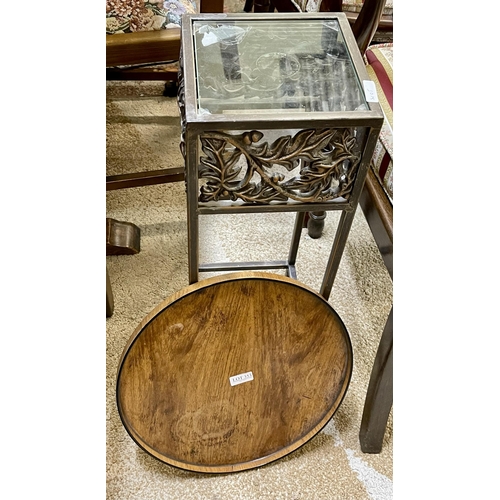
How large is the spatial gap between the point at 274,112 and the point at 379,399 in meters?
0.52

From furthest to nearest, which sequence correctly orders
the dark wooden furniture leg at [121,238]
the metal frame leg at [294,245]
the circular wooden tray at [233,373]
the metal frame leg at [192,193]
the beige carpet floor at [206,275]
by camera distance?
1. the dark wooden furniture leg at [121,238]
2. the metal frame leg at [294,245]
3. the beige carpet floor at [206,275]
4. the circular wooden tray at [233,373]
5. the metal frame leg at [192,193]

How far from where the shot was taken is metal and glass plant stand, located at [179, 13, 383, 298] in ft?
2.40

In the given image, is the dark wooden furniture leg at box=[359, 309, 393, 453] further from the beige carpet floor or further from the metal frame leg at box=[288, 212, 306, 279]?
the metal frame leg at box=[288, 212, 306, 279]

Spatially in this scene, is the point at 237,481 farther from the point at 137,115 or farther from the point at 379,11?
the point at 137,115

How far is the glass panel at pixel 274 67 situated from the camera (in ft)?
2.50

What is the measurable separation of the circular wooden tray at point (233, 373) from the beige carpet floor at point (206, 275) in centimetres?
7

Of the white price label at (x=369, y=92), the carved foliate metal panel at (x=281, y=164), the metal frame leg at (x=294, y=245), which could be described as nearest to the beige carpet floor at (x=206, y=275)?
the metal frame leg at (x=294, y=245)

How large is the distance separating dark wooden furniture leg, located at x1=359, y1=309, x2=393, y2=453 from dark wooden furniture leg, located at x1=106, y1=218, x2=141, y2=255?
0.65m

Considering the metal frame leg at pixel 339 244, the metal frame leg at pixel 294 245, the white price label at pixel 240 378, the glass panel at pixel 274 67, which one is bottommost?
→ the white price label at pixel 240 378

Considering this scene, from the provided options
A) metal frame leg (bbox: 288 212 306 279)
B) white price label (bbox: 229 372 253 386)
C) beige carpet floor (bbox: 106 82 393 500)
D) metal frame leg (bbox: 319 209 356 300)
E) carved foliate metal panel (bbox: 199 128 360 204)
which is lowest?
beige carpet floor (bbox: 106 82 393 500)

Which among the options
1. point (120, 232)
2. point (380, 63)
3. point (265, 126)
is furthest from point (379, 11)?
point (120, 232)

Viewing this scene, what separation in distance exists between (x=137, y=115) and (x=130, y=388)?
1026mm

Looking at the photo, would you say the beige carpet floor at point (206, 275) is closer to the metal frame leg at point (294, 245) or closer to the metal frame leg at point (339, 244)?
the metal frame leg at point (294, 245)

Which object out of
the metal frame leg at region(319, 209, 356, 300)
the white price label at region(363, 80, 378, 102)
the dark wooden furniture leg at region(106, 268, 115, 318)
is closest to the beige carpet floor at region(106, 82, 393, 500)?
the dark wooden furniture leg at region(106, 268, 115, 318)
